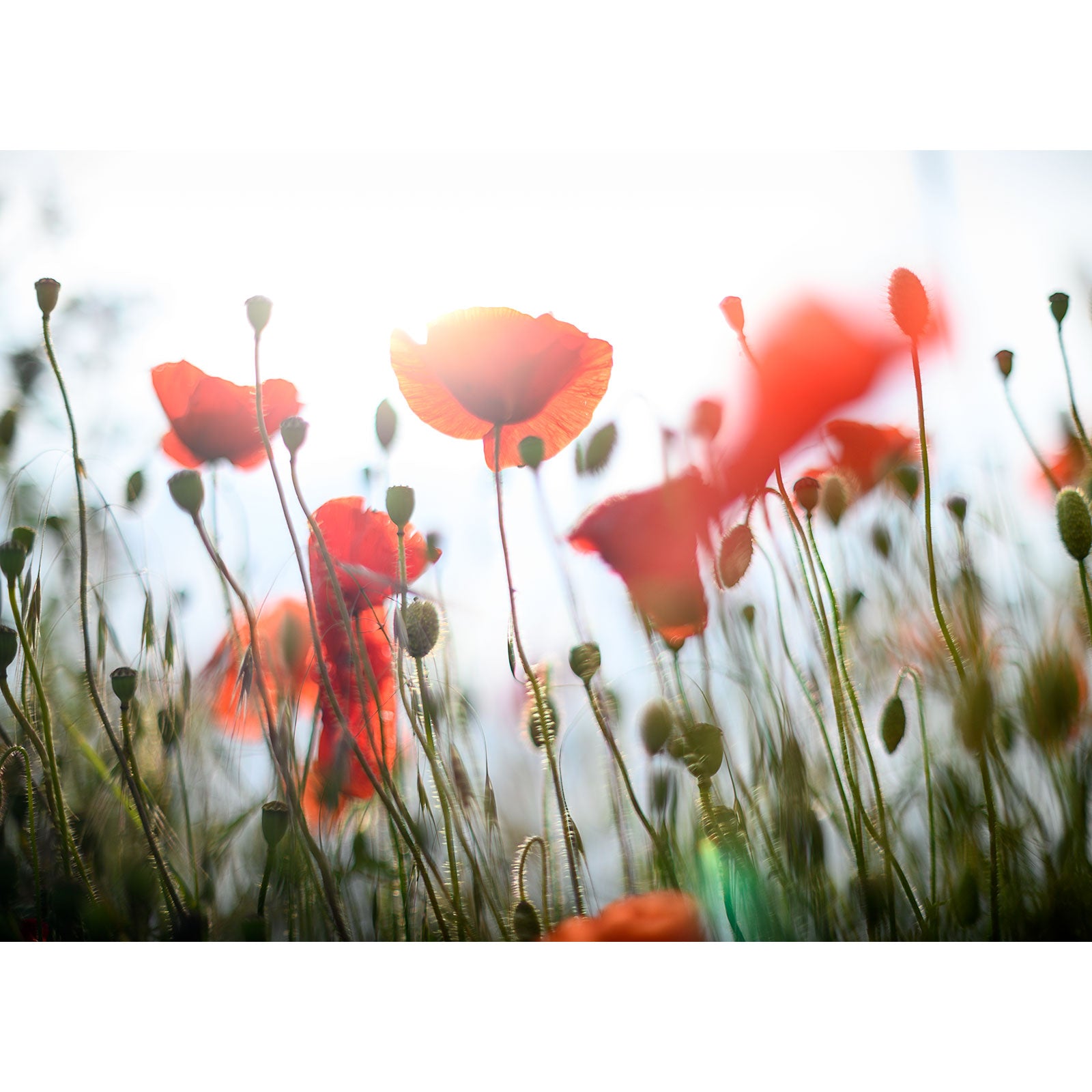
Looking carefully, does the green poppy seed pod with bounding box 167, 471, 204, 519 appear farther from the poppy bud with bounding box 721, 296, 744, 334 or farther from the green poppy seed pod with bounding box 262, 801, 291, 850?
the poppy bud with bounding box 721, 296, 744, 334

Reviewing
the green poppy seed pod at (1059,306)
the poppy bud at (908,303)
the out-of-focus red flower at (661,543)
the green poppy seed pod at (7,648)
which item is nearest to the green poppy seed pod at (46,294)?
the green poppy seed pod at (7,648)

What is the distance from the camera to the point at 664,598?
997mm

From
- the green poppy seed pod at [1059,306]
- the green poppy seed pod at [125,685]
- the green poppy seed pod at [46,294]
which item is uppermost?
the green poppy seed pod at [46,294]

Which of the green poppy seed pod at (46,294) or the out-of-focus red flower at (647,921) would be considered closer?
the out-of-focus red flower at (647,921)

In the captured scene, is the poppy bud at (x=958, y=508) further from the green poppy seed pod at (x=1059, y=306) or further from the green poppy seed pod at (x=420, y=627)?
the green poppy seed pod at (x=420, y=627)

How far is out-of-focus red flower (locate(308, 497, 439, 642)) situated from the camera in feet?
3.30

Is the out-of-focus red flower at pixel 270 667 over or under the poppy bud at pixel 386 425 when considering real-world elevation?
under

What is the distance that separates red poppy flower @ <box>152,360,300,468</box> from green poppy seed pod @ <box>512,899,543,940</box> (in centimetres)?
60

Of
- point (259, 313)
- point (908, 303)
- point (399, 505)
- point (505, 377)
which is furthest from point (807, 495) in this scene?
point (259, 313)

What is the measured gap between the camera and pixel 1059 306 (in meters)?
1.04

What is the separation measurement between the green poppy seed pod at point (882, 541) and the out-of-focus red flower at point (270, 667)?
0.67 m

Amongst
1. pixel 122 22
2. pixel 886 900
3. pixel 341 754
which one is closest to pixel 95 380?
pixel 122 22

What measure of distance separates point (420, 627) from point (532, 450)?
0.24 metres

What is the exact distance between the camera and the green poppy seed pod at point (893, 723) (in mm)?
966
